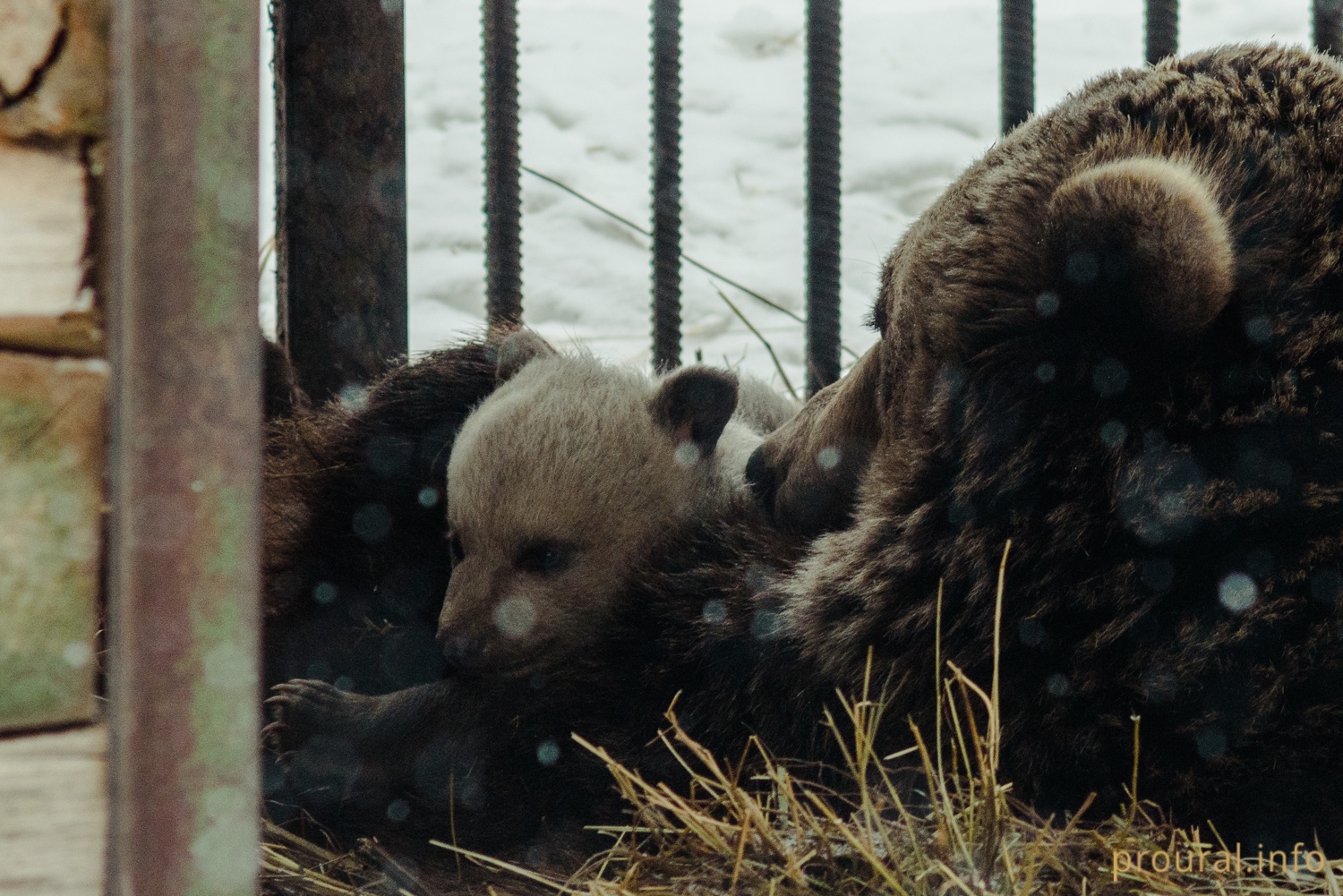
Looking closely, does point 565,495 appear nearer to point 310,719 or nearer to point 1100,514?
point 310,719

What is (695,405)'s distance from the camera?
109 inches

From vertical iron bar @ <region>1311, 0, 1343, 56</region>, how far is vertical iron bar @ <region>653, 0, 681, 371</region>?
179cm

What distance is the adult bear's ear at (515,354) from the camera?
9.79 feet

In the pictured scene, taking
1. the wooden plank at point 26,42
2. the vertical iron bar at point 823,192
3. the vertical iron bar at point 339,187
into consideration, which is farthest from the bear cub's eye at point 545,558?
the wooden plank at point 26,42

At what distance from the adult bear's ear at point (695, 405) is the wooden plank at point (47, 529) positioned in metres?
1.71

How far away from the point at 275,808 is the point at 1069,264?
158 cm

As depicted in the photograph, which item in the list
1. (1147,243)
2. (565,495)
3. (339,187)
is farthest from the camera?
(339,187)

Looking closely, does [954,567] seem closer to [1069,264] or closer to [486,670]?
[1069,264]

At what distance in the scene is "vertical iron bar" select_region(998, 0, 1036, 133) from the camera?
3.56 m

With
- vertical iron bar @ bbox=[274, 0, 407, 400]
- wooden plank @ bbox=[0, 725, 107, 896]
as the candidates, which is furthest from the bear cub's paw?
wooden plank @ bbox=[0, 725, 107, 896]

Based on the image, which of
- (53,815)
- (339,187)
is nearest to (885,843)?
(53,815)

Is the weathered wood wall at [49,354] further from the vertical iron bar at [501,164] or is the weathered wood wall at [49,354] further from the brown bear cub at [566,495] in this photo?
the vertical iron bar at [501,164]

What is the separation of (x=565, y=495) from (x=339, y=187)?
42.7 inches

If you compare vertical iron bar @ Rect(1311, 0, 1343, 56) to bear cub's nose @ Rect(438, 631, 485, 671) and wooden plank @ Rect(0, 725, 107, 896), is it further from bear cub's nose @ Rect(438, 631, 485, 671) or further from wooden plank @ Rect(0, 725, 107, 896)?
wooden plank @ Rect(0, 725, 107, 896)
